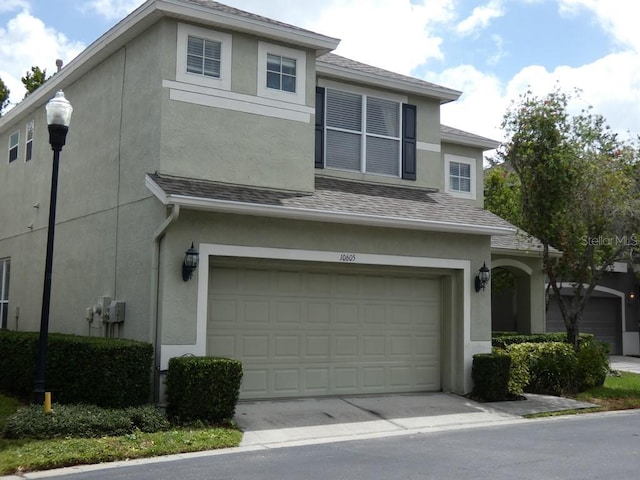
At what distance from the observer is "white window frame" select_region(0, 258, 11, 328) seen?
18828 millimetres

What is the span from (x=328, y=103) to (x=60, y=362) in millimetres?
7465

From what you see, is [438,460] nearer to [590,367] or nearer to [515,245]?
[590,367]

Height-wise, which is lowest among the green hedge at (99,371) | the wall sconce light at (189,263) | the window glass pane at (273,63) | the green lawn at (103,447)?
the green lawn at (103,447)

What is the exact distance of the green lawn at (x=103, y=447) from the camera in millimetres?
8492

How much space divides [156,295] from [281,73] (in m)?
4.83

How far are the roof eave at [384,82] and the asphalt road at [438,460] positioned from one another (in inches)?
298

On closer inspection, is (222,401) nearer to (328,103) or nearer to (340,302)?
(340,302)

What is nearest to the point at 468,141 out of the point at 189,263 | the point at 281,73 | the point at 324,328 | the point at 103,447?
the point at 281,73

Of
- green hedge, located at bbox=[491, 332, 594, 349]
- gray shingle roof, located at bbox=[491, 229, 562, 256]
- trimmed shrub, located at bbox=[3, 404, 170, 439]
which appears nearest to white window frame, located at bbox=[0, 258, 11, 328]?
trimmed shrub, located at bbox=[3, 404, 170, 439]

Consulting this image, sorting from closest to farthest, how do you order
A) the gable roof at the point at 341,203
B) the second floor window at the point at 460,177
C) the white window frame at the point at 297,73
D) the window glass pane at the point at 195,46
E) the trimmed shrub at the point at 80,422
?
the trimmed shrub at the point at 80,422, the gable roof at the point at 341,203, the window glass pane at the point at 195,46, the white window frame at the point at 297,73, the second floor window at the point at 460,177

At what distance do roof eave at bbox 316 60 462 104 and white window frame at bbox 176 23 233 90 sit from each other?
240 centimetres

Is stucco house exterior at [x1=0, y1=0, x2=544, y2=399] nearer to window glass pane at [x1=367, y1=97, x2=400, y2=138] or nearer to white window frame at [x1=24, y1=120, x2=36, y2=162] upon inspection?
window glass pane at [x1=367, y1=97, x2=400, y2=138]

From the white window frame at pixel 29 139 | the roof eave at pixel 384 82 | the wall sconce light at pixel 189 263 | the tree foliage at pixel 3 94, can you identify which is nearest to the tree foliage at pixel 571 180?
the roof eave at pixel 384 82

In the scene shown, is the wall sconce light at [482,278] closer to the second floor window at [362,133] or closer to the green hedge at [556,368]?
the green hedge at [556,368]
